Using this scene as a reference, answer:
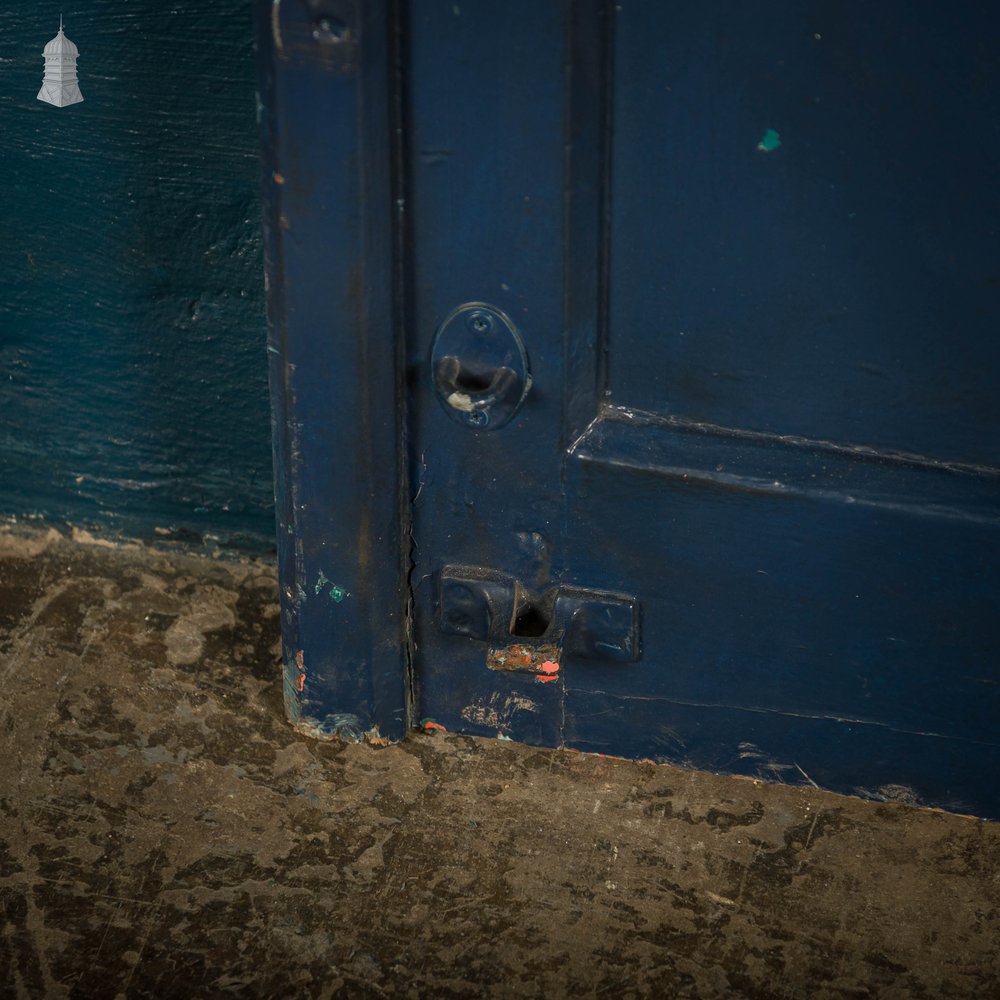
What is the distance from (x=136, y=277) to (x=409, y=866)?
38.3 inches

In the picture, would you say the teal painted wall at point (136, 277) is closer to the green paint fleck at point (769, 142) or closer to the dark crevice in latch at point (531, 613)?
the dark crevice in latch at point (531, 613)

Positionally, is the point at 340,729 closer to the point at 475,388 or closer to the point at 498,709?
the point at 498,709

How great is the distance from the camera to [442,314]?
164cm

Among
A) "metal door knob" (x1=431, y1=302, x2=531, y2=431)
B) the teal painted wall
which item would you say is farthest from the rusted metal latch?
the teal painted wall

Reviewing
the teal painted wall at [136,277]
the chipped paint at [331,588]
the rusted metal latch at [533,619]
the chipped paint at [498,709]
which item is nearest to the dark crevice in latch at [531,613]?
the rusted metal latch at [533,619]

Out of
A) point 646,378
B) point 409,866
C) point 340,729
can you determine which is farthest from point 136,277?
point 409,866

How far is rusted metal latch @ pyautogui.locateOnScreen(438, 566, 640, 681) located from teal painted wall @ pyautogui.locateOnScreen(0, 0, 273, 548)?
20.9 inches

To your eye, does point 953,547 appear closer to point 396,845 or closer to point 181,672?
point 396,845

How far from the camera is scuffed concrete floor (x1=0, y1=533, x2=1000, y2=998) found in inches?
63.5

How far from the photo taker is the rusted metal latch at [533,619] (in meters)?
1.80

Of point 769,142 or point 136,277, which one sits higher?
point 769,142

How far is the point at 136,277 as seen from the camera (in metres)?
2.09

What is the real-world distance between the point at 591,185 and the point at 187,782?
951 mm

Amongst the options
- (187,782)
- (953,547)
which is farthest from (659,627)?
(187,782)
